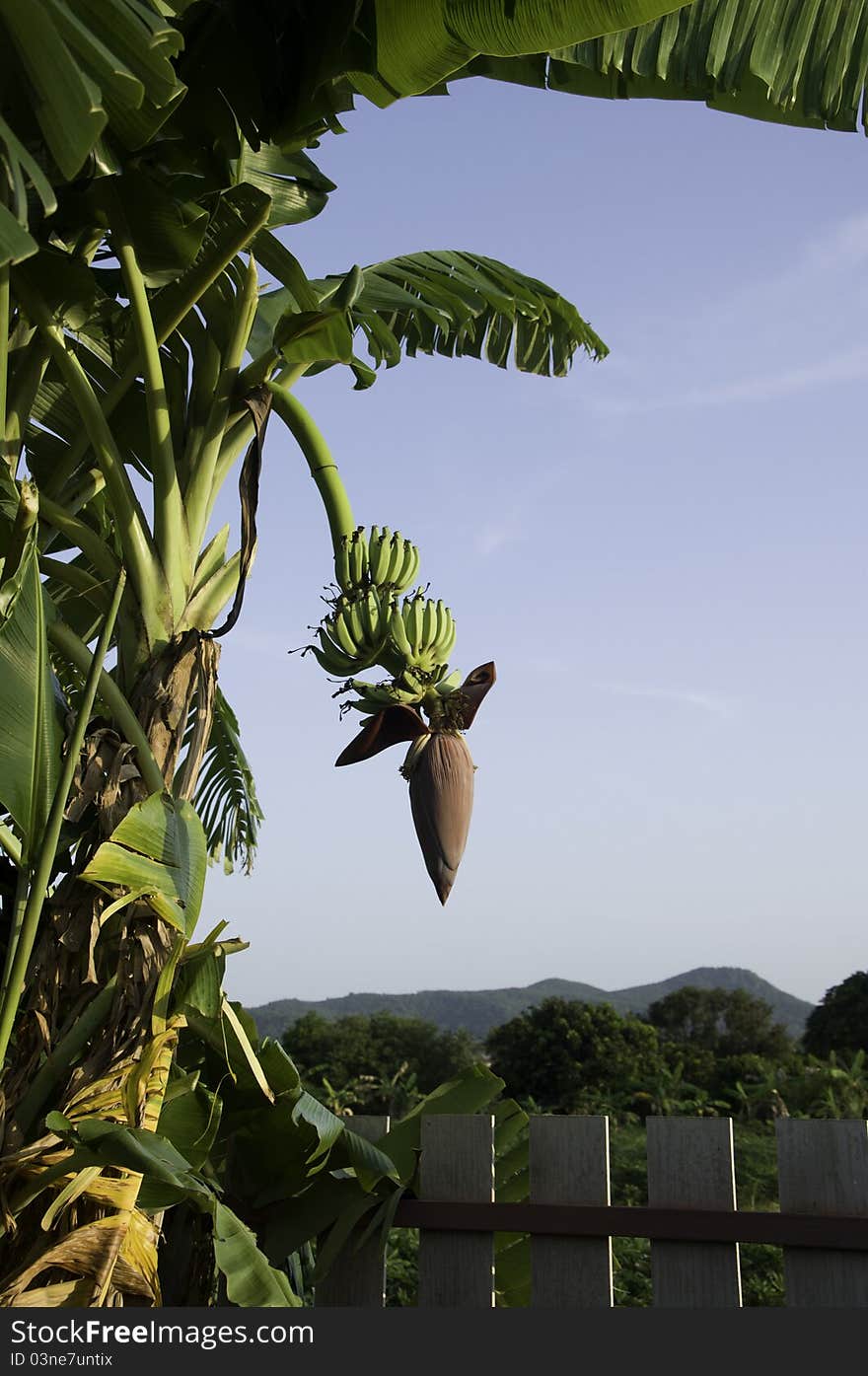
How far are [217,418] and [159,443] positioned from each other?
18cm

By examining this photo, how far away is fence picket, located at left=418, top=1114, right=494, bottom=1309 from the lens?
2.01 m

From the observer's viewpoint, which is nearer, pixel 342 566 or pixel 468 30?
pixel 468 30

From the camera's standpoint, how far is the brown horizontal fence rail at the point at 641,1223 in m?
1.82

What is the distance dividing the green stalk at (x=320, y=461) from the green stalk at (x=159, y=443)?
0.70 ft

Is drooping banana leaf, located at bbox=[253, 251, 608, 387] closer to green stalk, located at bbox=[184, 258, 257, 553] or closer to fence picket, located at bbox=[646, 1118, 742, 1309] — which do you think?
green stalk, located at bbox=[184, 258, 257, 553]

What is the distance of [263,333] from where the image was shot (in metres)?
2.40

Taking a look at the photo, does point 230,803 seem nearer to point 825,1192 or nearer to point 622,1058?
point 825,1192

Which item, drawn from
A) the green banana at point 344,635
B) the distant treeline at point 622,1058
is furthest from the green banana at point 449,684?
the distant treeline at point 622,1058

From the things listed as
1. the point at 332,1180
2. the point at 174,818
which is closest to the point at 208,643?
the point at 174,818

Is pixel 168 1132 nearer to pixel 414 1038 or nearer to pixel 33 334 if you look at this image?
pixel 33 334

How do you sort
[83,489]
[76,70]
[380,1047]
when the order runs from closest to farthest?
1. [76,70]
2. [83,489]
3. [380,1047]

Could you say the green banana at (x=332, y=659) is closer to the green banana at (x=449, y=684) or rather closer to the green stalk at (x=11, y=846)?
→ the green banana at (x=449, y=684)

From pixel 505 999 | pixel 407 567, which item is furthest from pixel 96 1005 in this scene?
pixel 505 999

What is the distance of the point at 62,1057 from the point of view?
164 cm
